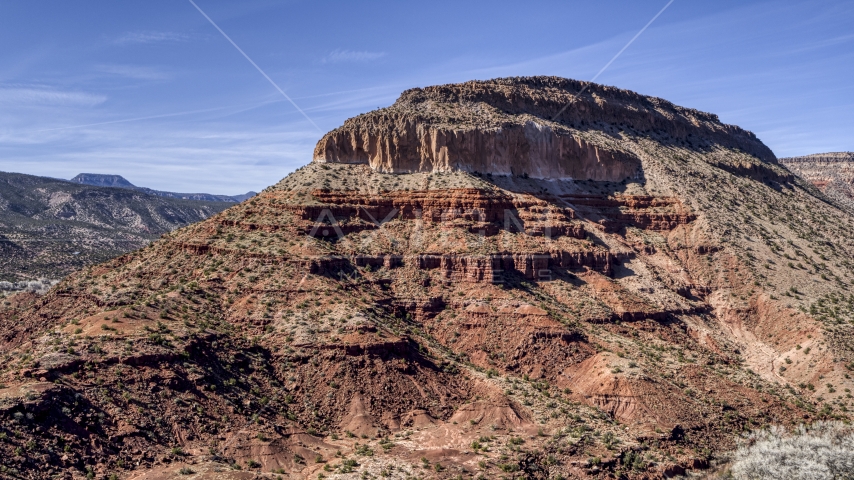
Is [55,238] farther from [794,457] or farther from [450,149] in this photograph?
[794,457]

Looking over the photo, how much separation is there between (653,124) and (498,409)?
217 feet

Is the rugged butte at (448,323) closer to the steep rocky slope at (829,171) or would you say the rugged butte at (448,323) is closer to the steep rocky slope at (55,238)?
the steep rocky slope at (55,238)

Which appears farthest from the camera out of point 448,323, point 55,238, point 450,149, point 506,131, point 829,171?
point 829,171

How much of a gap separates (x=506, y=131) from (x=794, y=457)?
44.0m

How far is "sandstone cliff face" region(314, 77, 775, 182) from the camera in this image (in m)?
73.1

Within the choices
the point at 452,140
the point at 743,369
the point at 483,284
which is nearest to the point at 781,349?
the point at 743,369

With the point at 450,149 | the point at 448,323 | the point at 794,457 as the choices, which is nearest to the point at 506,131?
the point at 450,149

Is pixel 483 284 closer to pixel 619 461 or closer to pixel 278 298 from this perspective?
pixel 278 298

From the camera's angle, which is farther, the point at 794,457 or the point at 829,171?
the point at 829,171

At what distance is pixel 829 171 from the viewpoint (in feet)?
532

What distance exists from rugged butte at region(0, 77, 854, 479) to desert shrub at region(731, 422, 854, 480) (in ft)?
6.80

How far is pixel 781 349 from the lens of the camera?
206 ft

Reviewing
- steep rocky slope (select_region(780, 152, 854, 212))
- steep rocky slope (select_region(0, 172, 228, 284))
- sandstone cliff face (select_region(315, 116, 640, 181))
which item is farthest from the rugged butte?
steep rocky slope (select_region(780, 152, 854, 212))

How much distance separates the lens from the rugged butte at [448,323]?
40875 millimetres
